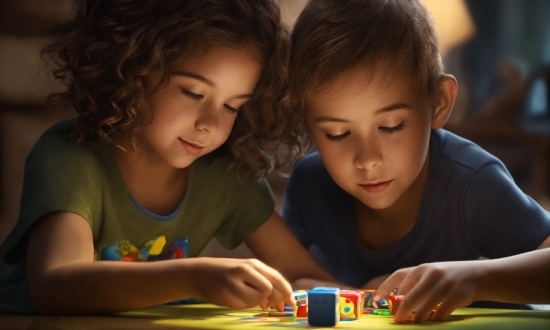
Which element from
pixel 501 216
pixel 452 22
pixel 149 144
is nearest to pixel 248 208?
pixel 149 144

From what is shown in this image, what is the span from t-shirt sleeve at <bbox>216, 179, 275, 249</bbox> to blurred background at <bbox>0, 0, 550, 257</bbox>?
310mm

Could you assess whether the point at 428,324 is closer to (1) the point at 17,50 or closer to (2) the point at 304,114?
(2) the point at 304,114

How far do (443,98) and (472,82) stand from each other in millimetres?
518

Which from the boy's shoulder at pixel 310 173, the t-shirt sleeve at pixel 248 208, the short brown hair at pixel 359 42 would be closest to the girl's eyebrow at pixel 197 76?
the short brown hair at pixel 359 42

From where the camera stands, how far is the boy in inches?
39.2

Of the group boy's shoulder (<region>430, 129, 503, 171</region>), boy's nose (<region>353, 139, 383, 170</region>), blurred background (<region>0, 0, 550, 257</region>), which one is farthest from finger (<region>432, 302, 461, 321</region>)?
blurred background (<region>0, 0, 550, 257</region>)

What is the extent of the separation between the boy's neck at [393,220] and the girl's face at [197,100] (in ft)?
1.08

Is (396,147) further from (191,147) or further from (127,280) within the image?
(127,280)

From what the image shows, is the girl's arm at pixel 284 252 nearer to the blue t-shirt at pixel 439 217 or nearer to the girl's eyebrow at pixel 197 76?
the blue t-shirt at pixel 439 217

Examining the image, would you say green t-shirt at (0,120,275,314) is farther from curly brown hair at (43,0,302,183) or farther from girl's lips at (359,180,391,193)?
girl's lips at (359,180,391,193)

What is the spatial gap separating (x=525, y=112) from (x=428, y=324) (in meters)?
0.90

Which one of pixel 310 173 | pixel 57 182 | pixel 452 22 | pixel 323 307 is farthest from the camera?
pixel 452 22

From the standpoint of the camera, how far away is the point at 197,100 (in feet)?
3.31

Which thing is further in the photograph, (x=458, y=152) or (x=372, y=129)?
(x=458, y=152)
